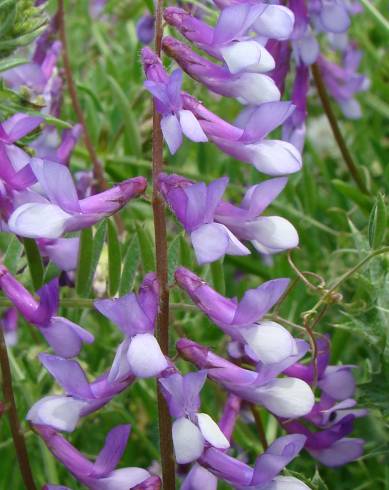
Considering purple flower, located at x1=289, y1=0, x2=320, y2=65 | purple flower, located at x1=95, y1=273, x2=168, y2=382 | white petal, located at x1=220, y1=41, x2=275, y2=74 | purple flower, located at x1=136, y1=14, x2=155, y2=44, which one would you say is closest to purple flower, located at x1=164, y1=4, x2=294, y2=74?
white petal, located at x1=220, y1=41, x2=275, y2=74

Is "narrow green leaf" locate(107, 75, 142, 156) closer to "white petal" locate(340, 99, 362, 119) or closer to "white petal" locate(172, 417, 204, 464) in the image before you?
"white petal" locate(340, 99, 362, 119)

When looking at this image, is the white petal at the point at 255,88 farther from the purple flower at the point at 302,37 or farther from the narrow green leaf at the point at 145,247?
the purple flower at the point at 302,37

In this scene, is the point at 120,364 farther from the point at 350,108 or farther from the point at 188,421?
the point at 350,108

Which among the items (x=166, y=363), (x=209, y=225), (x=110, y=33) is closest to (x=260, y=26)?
(x=209, y=225)

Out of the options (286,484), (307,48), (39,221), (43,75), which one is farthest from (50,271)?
(307,48)

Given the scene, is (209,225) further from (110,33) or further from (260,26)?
(110,33)

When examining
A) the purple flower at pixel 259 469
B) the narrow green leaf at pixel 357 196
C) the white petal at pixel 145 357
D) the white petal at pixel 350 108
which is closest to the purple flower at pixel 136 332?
the white petal at pixel 145 357

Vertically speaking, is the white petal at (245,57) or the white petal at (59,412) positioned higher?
the white petal at (245,57)
